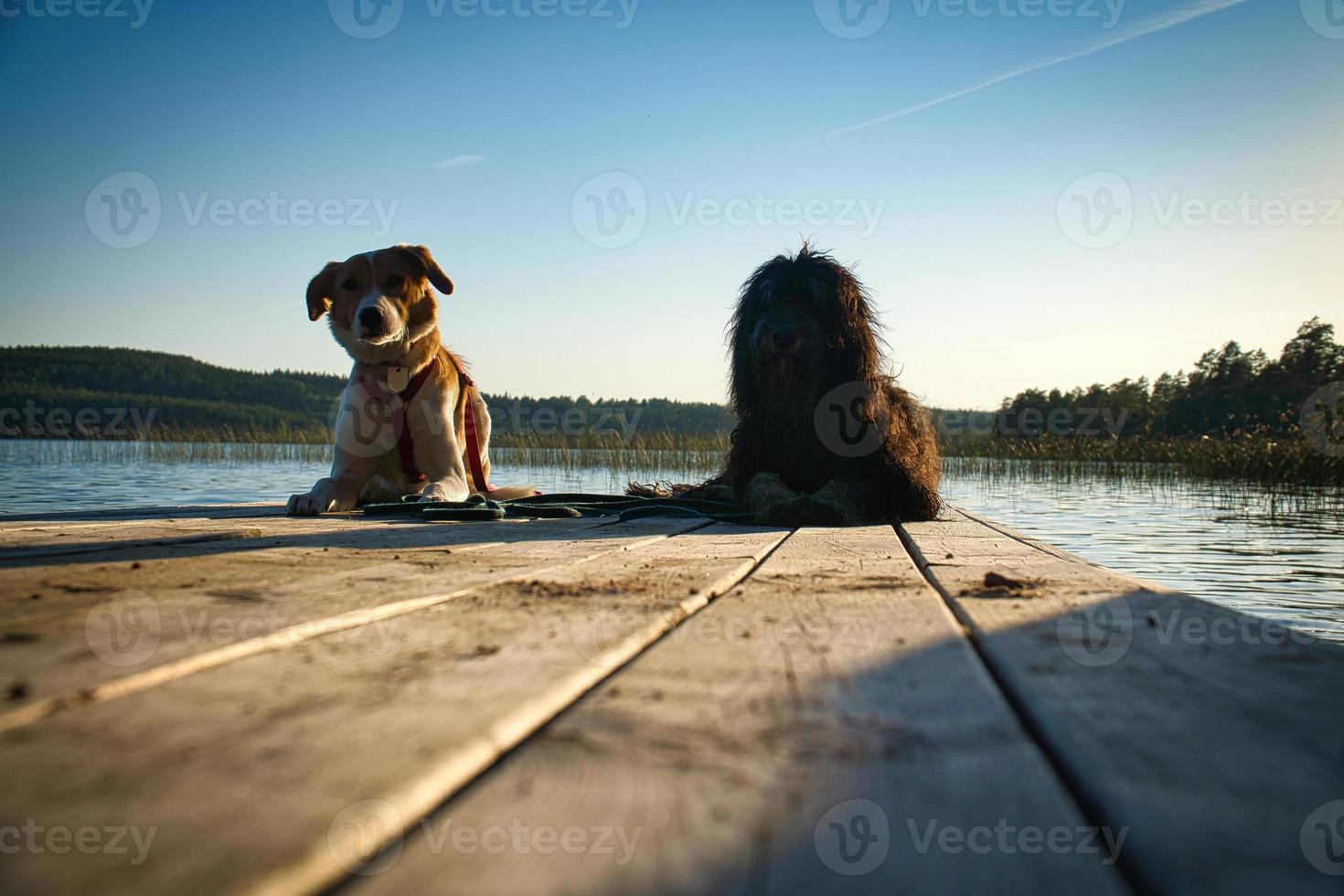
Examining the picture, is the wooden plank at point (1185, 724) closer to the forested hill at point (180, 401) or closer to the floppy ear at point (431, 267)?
the floppy ear at point (431, 267)

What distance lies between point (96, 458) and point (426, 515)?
57.0ft

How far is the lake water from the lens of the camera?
512 centimetres

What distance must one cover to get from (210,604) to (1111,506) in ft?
36.2

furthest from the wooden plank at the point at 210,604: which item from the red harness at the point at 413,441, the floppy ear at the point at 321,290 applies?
the floppy ear at the point at 321,290

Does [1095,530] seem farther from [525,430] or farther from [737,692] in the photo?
[525,430]

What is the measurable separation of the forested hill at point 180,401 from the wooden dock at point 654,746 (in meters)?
22.9

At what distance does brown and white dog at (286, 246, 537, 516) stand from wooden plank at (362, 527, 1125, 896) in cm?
431

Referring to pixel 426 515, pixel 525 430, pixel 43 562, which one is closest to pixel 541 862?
pixel 43 562

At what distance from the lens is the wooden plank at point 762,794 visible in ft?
2.24

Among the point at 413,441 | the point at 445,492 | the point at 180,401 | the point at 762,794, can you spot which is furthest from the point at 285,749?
the point at 180,401

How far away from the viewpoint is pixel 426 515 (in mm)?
4656

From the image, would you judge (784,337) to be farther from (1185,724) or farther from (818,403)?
(1185,724)

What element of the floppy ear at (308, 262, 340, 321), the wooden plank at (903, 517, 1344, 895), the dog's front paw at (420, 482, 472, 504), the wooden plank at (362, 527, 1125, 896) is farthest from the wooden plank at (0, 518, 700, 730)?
the floppy ear at (308, 262, 340, 321)

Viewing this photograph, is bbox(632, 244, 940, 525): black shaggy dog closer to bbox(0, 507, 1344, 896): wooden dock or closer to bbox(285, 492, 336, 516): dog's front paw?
bbox(285, 492, 336, 516): dog's front paw
